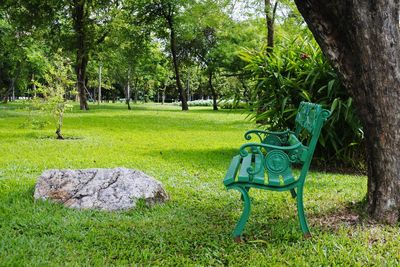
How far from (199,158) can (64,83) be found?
5449 millimetres

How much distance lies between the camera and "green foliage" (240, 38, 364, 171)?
7773 mm

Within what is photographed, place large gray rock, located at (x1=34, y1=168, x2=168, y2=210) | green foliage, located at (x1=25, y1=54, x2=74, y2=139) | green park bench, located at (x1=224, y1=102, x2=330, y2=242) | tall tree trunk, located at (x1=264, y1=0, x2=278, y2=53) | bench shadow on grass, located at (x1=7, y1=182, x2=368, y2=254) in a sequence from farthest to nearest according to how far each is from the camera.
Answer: tall tree trunk, located at (x1=264, y1=0, x2=278, y2=53)
green foliage, located at (x1=25, y1=54, x2=74, y2=139)
large gray rock, located at (x1=34, y1=168, x2=168, y2=210)
bench shadow on grass, located at (x1=7, y1=182, x2=368, y2=254)
green park bench, located at (x1=224, y1=102, x2=330, y2=242)

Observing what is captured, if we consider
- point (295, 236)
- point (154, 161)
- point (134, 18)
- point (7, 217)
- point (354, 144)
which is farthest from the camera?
point (134, 18)

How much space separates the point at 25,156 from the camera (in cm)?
910

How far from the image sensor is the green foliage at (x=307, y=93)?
7773mm

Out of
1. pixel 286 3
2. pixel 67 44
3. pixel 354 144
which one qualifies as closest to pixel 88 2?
pixel 67 44

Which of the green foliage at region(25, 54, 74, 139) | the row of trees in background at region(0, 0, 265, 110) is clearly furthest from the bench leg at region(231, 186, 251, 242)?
the row of trees in background at region(0, 0, 265, 110)

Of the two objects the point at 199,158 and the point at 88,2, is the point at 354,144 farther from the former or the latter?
the point at 88,2

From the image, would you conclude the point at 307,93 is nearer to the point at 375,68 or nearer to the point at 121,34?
the point at 375,68

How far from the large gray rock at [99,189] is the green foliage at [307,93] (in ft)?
11.7

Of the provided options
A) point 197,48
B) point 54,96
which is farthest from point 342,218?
point 197,48

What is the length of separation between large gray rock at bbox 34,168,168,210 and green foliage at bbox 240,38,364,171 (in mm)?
3572

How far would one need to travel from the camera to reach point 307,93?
26.5 ft

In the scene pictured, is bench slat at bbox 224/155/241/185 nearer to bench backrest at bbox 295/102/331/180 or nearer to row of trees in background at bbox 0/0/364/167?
bench backrest at bbox 295/102/331/180
